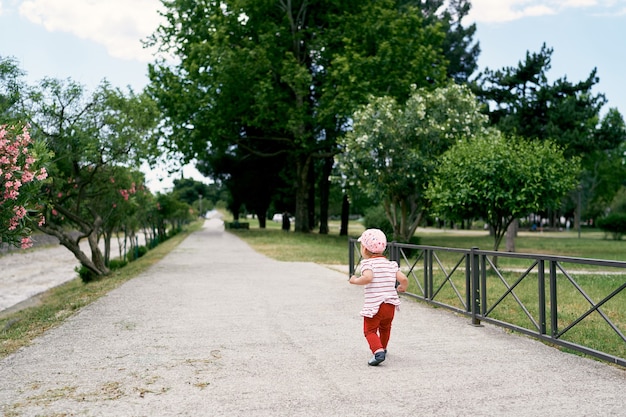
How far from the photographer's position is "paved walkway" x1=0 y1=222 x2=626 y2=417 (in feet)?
14.8

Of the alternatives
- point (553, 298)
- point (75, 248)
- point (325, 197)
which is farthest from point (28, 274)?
point (325, 197)

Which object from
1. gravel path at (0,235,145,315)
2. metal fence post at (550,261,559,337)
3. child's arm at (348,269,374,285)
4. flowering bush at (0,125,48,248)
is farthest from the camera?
gravel path at (0,235,145,315)

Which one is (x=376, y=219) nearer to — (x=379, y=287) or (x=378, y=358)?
(x=379, y=287)

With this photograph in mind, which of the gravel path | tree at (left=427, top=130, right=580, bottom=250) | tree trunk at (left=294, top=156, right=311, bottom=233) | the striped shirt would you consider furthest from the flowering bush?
tree trunk at (left=294, top=156, right=311, bottom=233)

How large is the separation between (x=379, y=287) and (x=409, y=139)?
55.8 feet

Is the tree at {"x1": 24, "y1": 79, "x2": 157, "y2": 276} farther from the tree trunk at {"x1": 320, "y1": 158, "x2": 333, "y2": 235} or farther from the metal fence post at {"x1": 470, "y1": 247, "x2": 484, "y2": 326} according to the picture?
the tree trunk at {"x1": 320, "y1": 158, "x2": 333, "y2": 235}

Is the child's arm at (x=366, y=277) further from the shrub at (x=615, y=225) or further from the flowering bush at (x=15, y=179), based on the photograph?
the shrub at (x=615, y=225)

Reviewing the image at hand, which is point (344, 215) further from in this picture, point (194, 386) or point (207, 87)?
point (194, 386)

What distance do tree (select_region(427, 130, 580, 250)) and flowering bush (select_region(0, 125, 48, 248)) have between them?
998 centimetres

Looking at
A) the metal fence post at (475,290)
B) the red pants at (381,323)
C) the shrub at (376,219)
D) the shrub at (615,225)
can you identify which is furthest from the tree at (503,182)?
the shrub at (615,225)

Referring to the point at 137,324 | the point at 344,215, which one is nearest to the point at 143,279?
the point at 137,324

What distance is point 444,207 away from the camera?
51.5ft

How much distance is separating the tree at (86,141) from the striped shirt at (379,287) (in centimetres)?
1067

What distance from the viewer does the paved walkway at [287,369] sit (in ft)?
14.8
